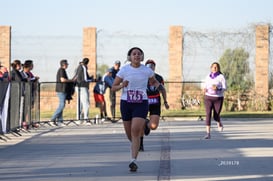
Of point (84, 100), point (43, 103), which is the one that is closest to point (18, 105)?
point (84, 100)

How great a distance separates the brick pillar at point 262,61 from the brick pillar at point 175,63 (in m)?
3.12

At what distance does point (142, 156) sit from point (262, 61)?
2084 centimetres

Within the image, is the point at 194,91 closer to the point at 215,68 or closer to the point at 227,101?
the point at 227,101

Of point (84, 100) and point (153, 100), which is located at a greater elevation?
point (153, 100)

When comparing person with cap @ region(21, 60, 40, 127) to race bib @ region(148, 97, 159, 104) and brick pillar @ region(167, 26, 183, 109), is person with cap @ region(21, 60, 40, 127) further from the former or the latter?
brick pillar @ region(167, 26, 183, 109)

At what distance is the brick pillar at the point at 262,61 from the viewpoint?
1401 inches

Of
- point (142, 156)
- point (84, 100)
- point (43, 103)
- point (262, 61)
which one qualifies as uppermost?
point (262, 61)

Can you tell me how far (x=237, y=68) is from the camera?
119 ft

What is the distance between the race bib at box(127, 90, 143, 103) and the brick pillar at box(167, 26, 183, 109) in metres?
21.9

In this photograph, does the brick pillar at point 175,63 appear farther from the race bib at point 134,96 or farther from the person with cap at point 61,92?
the race bib at point 134,96

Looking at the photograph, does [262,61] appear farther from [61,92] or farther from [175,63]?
[61,92]

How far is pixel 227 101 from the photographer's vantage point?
3512 cm

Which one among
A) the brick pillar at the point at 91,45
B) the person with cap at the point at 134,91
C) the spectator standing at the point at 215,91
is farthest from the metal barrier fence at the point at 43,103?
the person with cap at the point at 134,91

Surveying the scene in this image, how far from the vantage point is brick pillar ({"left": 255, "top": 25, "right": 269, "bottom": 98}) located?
3559 centimetres
